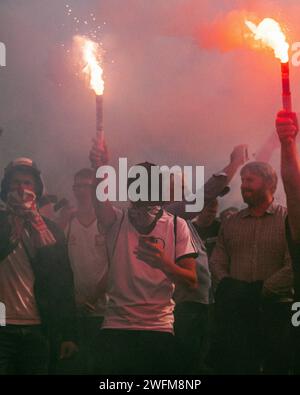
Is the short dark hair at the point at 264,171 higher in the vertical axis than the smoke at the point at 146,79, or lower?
lower

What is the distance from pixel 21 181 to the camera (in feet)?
10.6

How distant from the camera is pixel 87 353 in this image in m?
3.16

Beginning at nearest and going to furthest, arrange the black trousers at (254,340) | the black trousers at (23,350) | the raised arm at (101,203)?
the black trousers at (23,350), the black trousers at (254,340), the raised arm at (101,203)

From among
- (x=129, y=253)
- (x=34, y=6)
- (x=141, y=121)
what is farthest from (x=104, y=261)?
(x=34, y=6)

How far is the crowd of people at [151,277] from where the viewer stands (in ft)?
10.2

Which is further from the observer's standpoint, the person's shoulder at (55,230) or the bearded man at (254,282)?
the person's shoulder at (55,230)

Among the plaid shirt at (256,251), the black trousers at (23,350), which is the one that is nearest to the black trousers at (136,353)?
the black trousers at (23,350)

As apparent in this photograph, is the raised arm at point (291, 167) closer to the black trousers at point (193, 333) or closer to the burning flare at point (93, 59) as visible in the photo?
the black trousers at point (193, 333)

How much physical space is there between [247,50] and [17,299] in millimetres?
1763

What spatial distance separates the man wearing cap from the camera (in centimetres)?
304

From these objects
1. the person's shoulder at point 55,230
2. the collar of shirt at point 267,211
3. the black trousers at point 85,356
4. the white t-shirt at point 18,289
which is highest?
the collar of shirt at point 267,211

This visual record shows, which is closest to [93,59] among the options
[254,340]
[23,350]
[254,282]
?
[254,282]

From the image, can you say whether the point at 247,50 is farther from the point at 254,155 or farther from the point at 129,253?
the point at 129,253

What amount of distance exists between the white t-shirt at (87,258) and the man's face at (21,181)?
0.29m
